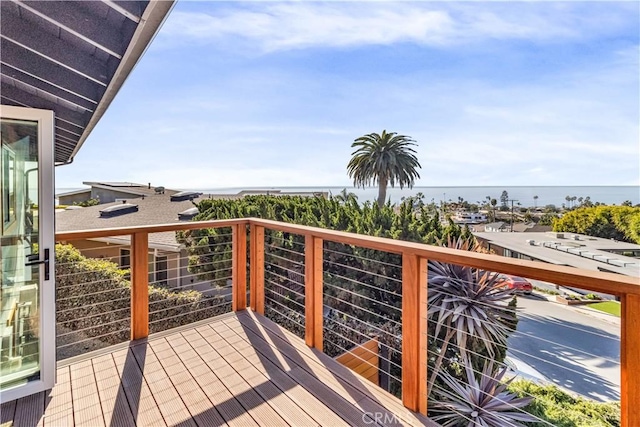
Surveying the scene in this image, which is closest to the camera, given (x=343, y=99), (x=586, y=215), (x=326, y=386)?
(x=326, y=386)

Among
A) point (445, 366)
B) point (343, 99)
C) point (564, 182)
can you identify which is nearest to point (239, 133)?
point (343, 99)

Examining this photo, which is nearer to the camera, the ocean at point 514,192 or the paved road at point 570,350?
the paved road at point 570,350

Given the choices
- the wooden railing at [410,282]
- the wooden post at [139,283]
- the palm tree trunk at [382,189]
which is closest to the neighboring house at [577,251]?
the palm tree trunk at [382,189]

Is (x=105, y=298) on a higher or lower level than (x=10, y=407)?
lower

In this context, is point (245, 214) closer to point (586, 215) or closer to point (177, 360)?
point (177, 360)

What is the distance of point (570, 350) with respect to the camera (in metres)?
5.29

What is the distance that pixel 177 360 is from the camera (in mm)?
2455

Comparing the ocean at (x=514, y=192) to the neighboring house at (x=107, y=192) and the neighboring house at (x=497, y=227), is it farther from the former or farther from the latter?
the neighboring house at (x=497, y=227)

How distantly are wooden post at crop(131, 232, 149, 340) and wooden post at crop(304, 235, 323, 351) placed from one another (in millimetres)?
1333

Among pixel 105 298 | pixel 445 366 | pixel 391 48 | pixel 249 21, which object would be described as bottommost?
pixel 445 366

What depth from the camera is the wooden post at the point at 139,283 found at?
2.70m

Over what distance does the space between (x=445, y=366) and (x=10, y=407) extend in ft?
18.9

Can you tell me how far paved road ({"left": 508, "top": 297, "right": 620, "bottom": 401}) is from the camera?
21.9ft

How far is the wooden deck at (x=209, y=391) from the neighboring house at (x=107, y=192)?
647 inches
